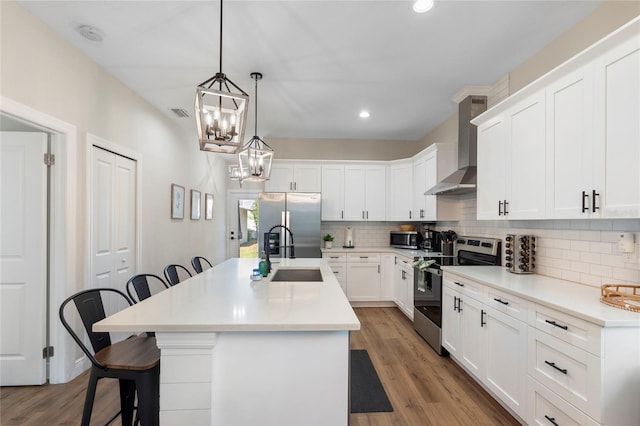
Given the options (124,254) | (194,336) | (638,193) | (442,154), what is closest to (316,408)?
(194,336)

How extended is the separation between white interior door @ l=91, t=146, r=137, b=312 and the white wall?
148 millimetres

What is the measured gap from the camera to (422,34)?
8.21ft

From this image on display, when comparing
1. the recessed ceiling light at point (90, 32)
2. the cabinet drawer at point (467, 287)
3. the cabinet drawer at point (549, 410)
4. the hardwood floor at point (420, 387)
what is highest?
the recessed ceiling light at point (90, 32)

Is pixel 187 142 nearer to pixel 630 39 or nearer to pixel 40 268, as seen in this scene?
pixel 40 268

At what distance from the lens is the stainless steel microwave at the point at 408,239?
5098 millimetres

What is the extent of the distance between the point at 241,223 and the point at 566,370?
6792 millimetres

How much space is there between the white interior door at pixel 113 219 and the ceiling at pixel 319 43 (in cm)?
95

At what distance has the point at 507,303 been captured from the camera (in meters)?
2.16

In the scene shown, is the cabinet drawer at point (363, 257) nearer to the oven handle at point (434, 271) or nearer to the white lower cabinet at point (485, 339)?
the oven handle at point (434, 271)

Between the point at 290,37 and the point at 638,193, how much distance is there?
2468mm

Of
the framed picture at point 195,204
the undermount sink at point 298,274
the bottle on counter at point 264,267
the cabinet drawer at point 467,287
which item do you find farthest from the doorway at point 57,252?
the cabinet drawer at point 467,287

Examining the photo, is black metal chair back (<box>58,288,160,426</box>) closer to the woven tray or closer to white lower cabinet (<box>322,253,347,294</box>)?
the woven tray

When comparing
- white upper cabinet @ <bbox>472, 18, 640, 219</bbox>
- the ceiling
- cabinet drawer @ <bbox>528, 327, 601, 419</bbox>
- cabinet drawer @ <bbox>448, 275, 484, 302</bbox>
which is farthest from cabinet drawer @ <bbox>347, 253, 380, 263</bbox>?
cabinet drawer @ <bbox>528, 327, 601, 419</bbox>

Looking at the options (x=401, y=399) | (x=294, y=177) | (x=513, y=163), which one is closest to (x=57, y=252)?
(x=401, y=399)
